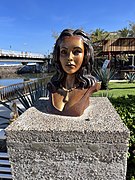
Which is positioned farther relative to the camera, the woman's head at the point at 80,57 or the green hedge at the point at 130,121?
the green hedge at the point at 130,121

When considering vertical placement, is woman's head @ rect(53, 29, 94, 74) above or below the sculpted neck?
above

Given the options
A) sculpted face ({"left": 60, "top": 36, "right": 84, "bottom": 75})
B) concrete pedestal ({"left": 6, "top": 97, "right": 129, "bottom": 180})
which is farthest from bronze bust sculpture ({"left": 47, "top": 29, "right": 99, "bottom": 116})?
concrete pedestal ({"left": 6, "top": 97, "right": 129, "bottom": 180})

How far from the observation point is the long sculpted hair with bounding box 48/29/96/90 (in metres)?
2.27

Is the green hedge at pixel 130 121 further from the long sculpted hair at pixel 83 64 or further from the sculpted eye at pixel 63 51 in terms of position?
the sculpted eye at pixel 63 51

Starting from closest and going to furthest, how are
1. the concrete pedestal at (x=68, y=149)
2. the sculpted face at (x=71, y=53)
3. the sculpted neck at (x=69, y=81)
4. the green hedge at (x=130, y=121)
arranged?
the concrete pedestal at (x=68, y=149) < the sculpted face at (x=71, y=53) < the sculpted neck at (x=69, y=81) < the green hedge at (x=130, y=121)

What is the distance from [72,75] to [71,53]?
0.32 meters

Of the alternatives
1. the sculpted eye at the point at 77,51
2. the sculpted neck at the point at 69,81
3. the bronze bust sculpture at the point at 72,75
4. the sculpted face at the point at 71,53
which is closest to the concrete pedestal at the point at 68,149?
the bronze bust sculpture at the point at 72,75

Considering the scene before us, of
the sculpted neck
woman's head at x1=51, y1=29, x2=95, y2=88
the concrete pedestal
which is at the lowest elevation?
the concrete pedestal

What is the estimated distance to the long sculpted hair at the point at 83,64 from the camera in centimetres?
227

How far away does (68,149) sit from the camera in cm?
198

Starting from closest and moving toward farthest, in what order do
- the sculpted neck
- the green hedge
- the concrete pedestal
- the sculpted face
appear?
the concrete pedestal < the sculpted face < the sculpted neck < the green hedge

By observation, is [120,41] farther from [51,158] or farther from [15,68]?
[15,68]

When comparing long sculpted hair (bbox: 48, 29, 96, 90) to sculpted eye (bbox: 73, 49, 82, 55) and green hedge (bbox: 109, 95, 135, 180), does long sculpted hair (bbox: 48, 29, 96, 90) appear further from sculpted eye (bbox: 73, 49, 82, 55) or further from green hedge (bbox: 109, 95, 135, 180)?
green hedge (bbox: 109, 95, 135, 180)

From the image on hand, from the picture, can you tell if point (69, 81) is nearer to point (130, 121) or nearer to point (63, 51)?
point (63, 51)
